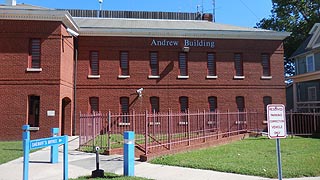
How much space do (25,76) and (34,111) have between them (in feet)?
7.51

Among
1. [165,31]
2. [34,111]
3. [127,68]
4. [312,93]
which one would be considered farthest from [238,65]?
[34,111]

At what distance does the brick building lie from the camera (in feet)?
71.3

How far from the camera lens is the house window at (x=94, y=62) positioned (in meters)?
26.7

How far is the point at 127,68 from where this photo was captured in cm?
2703

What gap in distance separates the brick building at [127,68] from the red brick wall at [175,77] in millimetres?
75

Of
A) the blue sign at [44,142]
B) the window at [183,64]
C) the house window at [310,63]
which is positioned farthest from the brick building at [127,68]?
the blue sign at [44,142]

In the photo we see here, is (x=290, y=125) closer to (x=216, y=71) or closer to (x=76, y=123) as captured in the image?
(x=216, y=71)

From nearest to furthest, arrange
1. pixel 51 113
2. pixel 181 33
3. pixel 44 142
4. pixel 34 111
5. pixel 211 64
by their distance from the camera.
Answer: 1. pixel 44 142
2. pixel 51 113
3. pixel 34 111
4. pixel 181 33
5. pixel 211 64

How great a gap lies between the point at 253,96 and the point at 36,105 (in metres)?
16.6

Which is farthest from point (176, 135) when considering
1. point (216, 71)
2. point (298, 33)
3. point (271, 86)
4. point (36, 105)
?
point (298, 33)

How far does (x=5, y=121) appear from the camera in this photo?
70.2ft

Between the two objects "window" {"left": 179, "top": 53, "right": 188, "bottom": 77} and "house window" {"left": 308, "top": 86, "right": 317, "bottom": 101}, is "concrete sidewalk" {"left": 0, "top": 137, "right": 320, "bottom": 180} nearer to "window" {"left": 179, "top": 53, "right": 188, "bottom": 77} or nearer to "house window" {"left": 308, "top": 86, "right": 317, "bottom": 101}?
"window" {"left": 179, "top": 53, "right": 188, "bottom": 77}

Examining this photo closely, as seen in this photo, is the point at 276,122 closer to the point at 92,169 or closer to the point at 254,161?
the point at 254,161

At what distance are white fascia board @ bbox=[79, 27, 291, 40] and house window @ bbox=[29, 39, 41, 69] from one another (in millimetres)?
4546
